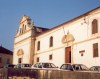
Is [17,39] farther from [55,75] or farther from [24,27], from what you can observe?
[55,75]

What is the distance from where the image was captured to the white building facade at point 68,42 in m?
28.2

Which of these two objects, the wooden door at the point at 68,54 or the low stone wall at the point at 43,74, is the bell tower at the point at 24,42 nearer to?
the wooden door at the point at 68,54

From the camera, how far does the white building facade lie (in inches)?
1108

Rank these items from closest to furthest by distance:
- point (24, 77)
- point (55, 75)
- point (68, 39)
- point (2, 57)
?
point (55, 75)
point (24, 77)
point (68, 39)
point (2, 57)

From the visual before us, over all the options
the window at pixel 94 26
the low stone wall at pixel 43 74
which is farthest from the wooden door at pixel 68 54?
the low stone wall at pixel 43 74

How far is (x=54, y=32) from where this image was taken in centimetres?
3678

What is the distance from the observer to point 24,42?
4700 centimetres

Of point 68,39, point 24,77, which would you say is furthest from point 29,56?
point 24,77

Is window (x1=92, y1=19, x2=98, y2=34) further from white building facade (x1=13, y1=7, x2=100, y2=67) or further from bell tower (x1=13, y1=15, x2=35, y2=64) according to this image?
bell tower (x1=13, y1=15, x2=35, y2=64)

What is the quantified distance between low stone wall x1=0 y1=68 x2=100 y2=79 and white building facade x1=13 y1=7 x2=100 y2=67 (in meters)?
8.19

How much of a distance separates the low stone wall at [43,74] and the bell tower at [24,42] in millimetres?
14539

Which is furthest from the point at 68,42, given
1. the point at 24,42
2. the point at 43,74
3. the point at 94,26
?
the point at 24,42

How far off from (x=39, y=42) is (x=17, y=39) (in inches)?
407

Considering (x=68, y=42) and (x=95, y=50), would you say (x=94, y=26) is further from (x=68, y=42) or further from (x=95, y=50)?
(x=68, y=42)
